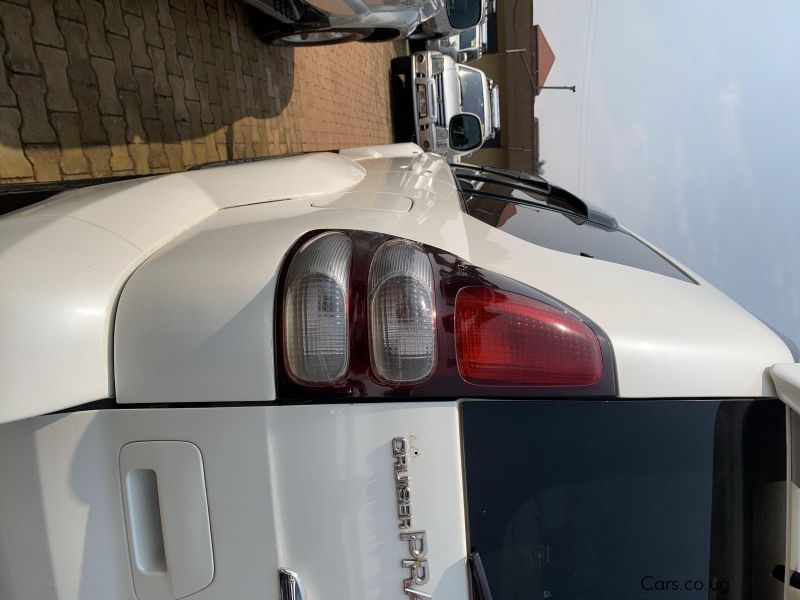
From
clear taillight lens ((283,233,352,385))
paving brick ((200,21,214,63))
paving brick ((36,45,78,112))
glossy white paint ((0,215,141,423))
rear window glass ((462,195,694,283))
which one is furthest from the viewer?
paving brick ((200,21,214,63))

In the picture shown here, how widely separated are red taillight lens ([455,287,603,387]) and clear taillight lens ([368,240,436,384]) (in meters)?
0.07

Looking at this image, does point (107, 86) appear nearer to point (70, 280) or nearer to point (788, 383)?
point (70, 280)

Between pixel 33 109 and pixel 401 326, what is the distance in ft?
8.65

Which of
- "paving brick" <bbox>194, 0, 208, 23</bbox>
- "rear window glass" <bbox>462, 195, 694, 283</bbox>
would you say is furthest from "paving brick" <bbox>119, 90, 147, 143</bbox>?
"rear window glass" <bbox>462, 195, 694, 283</bbox>

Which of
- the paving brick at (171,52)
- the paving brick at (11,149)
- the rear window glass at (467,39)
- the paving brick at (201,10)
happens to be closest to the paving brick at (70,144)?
the paving brick at (11,149)

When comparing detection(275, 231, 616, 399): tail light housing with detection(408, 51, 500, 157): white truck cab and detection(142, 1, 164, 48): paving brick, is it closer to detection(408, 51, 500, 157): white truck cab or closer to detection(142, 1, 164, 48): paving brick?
detection(142, 1, 164, 48): paving brick

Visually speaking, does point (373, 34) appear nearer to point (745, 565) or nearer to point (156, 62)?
point (156, 62)

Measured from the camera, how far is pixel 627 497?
1.47m

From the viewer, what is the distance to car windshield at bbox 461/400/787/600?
141 centimetres

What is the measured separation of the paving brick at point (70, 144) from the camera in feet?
10.5

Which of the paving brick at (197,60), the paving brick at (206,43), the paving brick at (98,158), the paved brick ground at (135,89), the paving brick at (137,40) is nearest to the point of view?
the paved brick ground at (135,89)

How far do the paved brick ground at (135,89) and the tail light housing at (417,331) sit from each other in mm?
2300

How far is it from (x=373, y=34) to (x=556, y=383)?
5.58 metres

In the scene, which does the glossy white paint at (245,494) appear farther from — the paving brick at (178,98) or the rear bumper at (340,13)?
the rear bumper at (340,13)
